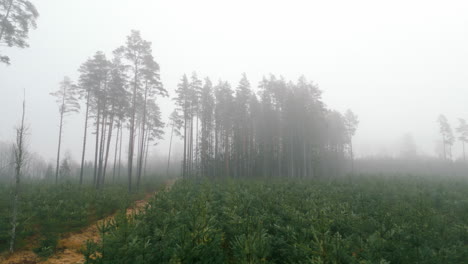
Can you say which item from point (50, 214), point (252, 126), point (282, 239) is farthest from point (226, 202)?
point (252, 126)

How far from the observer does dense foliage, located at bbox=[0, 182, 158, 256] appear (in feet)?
26.8

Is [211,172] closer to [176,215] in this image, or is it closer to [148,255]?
[176,215]

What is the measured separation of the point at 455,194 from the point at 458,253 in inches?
434

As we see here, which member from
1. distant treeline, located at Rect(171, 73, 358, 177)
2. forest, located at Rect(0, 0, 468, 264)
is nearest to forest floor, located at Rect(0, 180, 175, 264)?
forest, located at Rect(0, 0, 468, 264)

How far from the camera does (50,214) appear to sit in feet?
33.8

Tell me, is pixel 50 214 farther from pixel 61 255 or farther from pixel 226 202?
pixel 226 202

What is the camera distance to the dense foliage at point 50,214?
818cm

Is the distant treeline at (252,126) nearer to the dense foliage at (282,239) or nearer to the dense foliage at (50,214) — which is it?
the dense foliage at (50,214)

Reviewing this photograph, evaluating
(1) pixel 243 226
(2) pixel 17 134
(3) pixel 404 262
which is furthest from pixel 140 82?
(3) pixel 404 262

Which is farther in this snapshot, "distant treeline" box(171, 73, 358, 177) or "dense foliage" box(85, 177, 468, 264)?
"distant treeline" box(171, 73, 358, 177)

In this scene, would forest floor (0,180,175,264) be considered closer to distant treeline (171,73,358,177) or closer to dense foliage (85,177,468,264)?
dense foliage (85,177,468,264)

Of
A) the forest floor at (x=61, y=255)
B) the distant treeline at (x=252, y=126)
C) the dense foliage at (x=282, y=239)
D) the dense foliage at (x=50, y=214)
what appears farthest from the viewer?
the distant treeline at (x=252, y=126)

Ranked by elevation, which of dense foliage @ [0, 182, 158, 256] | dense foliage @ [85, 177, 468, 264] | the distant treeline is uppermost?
the distant treeline

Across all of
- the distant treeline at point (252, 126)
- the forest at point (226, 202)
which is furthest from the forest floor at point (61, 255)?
the distant treeline at point (252, 126)
